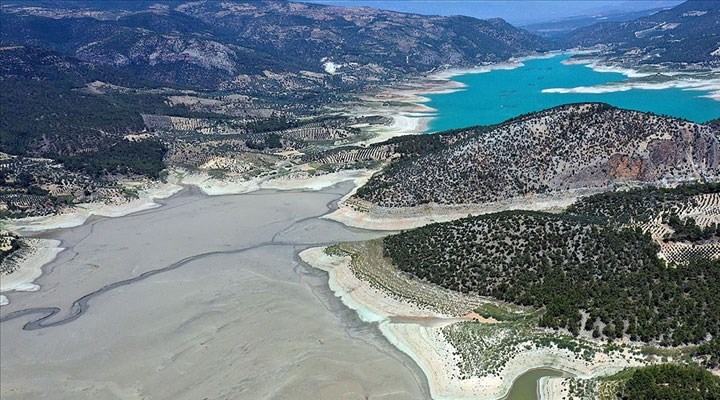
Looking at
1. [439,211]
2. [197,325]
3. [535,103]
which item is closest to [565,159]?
[439,211]

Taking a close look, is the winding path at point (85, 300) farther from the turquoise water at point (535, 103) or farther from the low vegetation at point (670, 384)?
the turquoise water at point (535, 103)

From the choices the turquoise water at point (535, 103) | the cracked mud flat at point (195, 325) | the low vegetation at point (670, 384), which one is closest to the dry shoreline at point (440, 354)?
the cracked mud flat at point (195, 325)

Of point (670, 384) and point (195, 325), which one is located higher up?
point (670, 384)

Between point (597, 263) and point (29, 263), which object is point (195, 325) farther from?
point (597, 263)

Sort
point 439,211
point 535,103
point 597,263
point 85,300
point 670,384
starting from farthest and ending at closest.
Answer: point 535,103, point 439,211, point 85,300, point 597,263, point 670,384

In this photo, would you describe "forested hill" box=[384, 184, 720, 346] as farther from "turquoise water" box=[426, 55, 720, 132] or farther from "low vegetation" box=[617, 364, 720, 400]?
"turquoise water" box=[426, 55, 720, 132]
